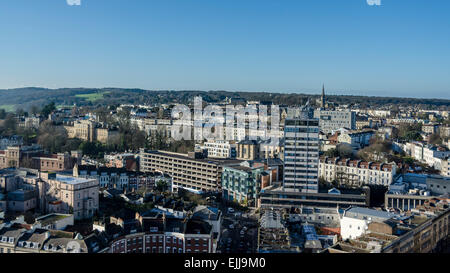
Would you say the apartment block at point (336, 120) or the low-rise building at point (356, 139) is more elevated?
the apartment block at point (336, 120)

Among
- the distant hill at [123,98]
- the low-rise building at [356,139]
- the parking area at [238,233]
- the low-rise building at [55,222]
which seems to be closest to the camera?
the low-rise building at [55,222]

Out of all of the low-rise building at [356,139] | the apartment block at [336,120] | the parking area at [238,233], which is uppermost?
the apartment block at [336,120]

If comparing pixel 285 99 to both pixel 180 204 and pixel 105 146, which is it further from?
pixel 180 204

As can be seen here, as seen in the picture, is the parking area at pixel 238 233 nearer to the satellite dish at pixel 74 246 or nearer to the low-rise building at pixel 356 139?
the satellite dish at pixel 74 246

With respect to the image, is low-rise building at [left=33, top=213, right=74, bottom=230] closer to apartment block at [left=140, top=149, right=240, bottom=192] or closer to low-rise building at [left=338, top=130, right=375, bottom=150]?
apartment block at [left=140, top=149, right=240, bottom=192]

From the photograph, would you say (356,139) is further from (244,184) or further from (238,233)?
(238,233)

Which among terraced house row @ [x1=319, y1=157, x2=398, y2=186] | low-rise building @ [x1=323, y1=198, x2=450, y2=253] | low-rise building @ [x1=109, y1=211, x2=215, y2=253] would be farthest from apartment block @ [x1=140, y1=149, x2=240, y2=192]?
low-rise building @ [x1=109, y1=211, x2=215, y2=253]

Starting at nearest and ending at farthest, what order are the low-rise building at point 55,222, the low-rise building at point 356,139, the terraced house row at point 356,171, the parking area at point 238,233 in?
the low-rise building at point 55,222 → the parking area at point 238,233 → the terraced house row at point 356,171 → the low-rise building at point 356,139

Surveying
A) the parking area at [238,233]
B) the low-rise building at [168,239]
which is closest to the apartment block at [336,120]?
the parking area at [238,233]

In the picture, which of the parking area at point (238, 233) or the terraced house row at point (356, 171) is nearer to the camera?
the parking area at point (238, 233)
